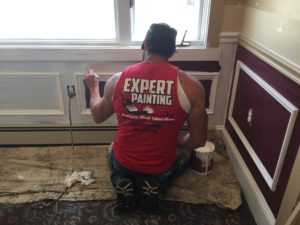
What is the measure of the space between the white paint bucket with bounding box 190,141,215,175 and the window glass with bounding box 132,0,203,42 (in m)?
0.82

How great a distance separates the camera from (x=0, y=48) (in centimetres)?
199

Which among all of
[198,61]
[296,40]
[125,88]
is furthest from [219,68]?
[125,88]

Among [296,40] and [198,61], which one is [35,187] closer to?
[198,61]

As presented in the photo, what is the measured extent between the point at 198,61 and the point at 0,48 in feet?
4.72

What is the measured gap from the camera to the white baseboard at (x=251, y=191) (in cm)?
155

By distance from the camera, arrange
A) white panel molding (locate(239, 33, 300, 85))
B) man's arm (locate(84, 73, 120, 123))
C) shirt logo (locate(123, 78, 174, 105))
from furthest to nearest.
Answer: man's arm (locate(84, 73, 120, 123)) → shirt logo (locate(123, 78, 174, 105)) → white panel molding (locate(239, 33, 300, 85))

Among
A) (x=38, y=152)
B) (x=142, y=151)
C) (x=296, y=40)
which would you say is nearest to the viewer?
(x=296, y=40)

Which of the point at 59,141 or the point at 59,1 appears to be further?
the point at 59,141

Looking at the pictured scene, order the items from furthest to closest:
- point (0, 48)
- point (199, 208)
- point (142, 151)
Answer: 1. point (0, 48)
2. point (199, 208)
3. point (142, 151)

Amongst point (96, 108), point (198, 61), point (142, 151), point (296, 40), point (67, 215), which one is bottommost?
point (67, 215)

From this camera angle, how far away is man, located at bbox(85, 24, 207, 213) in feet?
4.57

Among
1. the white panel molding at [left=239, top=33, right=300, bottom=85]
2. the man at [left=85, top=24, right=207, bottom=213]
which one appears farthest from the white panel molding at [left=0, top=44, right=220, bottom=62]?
the man at [left=85, top=24, right=207, bottom=213]

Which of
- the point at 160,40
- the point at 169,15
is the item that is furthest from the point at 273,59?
the point at 169,15

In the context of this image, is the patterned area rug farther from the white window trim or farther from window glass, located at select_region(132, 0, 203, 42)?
window glass, located at select_region(132, 0, 203, 42)
